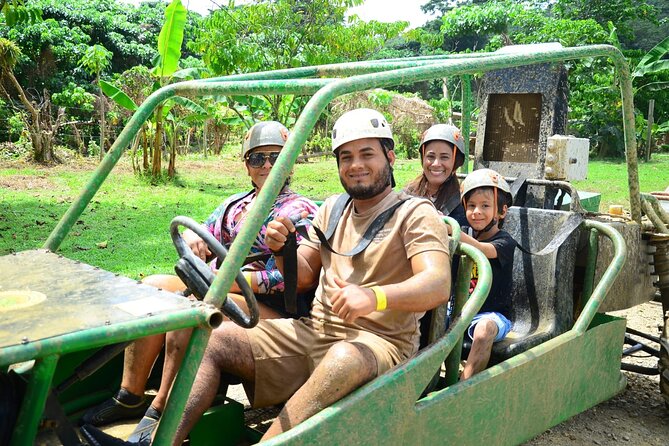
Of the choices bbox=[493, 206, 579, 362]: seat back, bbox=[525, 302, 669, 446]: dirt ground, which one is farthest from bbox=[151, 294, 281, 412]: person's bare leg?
bbox=[525, 302, 669, 446]: dirt ground

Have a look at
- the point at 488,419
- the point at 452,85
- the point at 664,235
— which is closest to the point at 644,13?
the point at 452,85

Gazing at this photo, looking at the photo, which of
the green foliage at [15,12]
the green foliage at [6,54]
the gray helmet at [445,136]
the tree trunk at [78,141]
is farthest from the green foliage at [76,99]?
the gray helmet at [445,136]

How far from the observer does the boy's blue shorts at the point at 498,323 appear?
3.48 m

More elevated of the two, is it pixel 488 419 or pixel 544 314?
pixel 544 314

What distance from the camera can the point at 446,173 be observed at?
4371 millimetres

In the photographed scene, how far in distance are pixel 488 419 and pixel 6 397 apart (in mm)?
1843

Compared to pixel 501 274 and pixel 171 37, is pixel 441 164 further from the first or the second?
pixel 171 37

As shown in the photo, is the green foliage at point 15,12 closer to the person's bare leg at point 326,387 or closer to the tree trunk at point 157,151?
the tree trunk at point 157,151

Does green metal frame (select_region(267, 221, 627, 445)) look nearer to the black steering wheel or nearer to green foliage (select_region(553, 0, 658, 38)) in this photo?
the black steering wheel

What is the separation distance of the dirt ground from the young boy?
789 millimetres

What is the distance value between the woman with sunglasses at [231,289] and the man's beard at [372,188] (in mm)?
508

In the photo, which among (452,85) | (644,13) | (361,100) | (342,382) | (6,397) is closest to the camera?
(6,397)

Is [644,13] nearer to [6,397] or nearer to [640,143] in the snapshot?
[640,143]

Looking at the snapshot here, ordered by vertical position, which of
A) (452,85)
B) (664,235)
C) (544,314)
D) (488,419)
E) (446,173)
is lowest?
(488,419)
